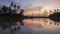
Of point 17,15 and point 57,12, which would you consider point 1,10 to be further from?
point 57,12

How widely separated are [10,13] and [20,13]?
336 cm

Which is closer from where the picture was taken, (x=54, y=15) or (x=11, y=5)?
(x=11, y=5)

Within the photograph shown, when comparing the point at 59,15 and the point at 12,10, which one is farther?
the point at 59,15

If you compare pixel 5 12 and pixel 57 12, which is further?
pixel 57 12

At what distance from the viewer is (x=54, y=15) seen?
2963 inches

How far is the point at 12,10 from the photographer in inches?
2510

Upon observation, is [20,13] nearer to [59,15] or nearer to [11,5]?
[11,5]

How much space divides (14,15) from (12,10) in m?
2.77

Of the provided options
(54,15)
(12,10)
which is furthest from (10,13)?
(54,15)

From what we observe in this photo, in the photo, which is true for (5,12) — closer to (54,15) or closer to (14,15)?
(14,15)

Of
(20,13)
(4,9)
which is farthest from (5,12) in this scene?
(20,13)

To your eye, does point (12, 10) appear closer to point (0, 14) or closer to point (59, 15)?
point (0, 14)

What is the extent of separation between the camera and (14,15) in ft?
203

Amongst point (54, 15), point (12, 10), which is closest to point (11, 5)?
point (12, 10)
